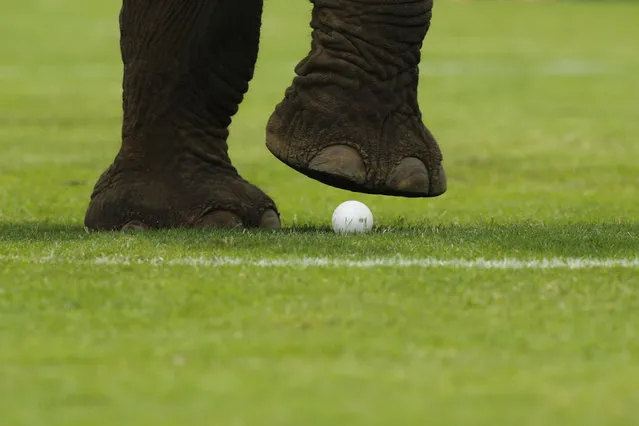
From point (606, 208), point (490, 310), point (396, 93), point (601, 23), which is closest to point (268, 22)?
point (601, 23)

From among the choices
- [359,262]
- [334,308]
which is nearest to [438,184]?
[359,262]

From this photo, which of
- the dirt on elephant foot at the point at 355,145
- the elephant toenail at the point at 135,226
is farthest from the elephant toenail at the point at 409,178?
the elephant toenail at the point at 135,226

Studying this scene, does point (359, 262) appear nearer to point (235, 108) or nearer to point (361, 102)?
point (361, 102)

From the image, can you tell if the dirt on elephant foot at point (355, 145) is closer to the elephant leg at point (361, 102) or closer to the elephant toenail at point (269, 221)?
the elephant leg at point (361, 102)

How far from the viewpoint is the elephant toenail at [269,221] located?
17.9 feet

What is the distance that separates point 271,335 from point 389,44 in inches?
66.5

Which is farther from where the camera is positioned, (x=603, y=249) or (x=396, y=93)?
(x=396, y=93)

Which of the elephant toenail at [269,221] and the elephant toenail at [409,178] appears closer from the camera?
the elephant toenail at [409,178]

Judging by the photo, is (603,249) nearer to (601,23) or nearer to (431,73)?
(431,73)

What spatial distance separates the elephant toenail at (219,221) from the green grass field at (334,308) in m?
0.22

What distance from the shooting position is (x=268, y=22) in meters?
21.9

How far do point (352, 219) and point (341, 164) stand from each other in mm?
527

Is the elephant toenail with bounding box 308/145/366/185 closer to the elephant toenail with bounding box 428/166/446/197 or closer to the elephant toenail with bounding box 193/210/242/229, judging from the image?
the elephant toenail with bounding box 428/166/446/197

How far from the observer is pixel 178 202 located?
5.45m
